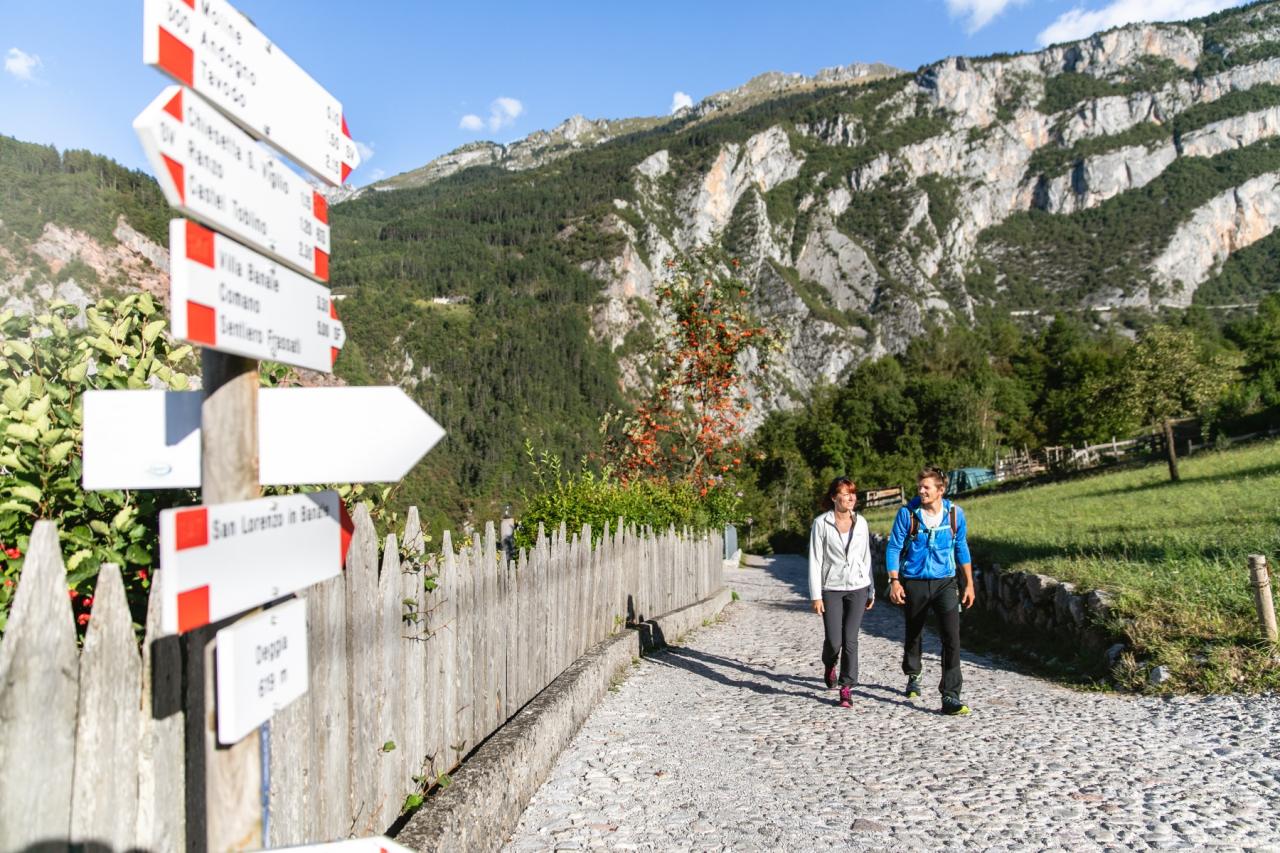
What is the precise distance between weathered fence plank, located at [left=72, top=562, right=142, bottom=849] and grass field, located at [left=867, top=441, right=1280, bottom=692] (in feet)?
23.7

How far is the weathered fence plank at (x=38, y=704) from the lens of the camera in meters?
1.66

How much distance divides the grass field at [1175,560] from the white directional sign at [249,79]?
23.7ft

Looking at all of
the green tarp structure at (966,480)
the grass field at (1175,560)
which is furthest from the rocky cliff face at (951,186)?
the grass field at (1175,560)

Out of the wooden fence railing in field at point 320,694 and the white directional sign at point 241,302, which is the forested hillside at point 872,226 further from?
the white directional sign at point 241,302

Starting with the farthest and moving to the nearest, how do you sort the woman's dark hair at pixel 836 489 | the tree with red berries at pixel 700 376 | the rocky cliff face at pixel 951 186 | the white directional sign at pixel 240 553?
1. the rocky cliff face at pixel 951 186
2. the tree with red berries at pixel 700 376
3. the woman's dark hair at pixel 836 489
4. the white directional sign at pixel 240 553

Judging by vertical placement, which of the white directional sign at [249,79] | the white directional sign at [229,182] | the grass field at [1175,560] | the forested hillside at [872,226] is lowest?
the grass field at [1175,560]

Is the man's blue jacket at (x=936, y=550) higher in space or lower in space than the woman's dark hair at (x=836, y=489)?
lower

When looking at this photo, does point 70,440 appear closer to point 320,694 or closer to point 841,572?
point 320,694

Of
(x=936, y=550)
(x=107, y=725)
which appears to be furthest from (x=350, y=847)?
(x=936, y=550)

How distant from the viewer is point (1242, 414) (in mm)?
38438

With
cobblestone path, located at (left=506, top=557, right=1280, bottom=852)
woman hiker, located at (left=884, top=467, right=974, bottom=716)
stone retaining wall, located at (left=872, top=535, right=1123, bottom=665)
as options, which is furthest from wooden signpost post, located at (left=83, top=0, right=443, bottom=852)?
stone retaining wall, located at (left=872, top=535, right=1123, bottom=665)

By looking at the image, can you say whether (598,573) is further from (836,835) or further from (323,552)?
(323,552)

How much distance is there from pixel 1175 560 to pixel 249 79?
1030cm

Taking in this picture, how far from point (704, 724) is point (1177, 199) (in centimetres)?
18670
